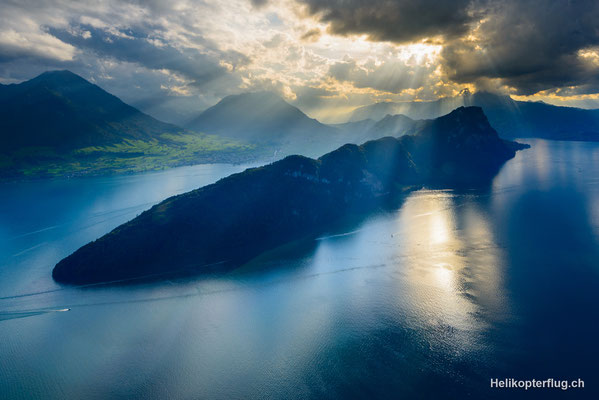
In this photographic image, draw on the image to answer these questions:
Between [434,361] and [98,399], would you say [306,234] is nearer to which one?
[434,361]

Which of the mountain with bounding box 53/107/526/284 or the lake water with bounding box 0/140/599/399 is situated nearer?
the lake water with bounding box 0/140/599/399

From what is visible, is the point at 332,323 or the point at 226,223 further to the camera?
the point at 226,223

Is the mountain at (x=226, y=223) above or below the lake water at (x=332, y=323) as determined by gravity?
above

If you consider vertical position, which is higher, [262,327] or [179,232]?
[179,232]

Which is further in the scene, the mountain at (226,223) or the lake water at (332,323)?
the mountain at (226,223)

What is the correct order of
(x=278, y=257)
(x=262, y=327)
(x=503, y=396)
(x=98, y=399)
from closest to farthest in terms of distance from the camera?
(x=503, y=396) → (x=98, y=399) → (x=262, y=327) → (x=278, y=257)

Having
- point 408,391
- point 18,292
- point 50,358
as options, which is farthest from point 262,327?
point 18,292

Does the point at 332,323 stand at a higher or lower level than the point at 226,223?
lower

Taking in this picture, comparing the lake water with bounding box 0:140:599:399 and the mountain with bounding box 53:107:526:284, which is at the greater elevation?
the mountain with bounding box 53:107:526:284
